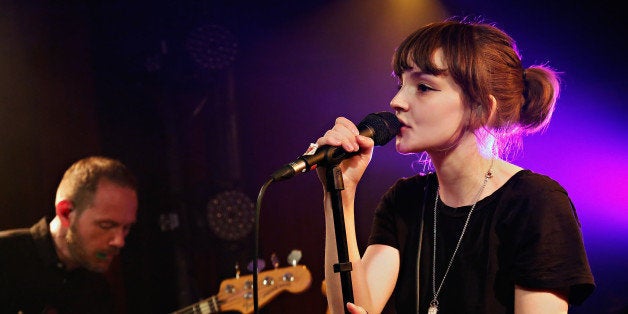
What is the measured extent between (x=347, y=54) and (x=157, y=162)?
61.2 inches

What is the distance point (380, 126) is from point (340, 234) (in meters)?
0.33

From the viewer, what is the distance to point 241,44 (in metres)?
4.13

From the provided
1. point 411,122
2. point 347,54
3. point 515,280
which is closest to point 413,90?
point 411,122

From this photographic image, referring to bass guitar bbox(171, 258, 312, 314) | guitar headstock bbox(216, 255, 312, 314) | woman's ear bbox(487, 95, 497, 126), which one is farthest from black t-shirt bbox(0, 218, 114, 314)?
woman's ear bbox(487, 95, 497, 126)

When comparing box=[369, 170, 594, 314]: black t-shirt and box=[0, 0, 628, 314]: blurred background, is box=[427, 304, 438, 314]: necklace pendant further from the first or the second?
box=[0, 0, 628, 314]: blurred background

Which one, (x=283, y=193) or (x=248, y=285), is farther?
(x=283, y=193)

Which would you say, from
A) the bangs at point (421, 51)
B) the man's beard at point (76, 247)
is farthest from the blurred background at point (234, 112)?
the bangs at point (421, 51)

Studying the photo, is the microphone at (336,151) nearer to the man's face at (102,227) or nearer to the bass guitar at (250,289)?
the bass guitar at (250,289)

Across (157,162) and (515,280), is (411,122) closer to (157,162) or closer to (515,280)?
(515,280)

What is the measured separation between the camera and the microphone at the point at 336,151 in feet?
3.87

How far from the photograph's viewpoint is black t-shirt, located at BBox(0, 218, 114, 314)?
3252mm

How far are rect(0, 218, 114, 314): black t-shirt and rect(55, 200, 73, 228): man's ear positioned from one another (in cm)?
9

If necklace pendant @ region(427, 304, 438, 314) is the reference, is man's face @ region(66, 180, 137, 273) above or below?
above

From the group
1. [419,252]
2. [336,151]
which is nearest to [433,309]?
[419,252]
